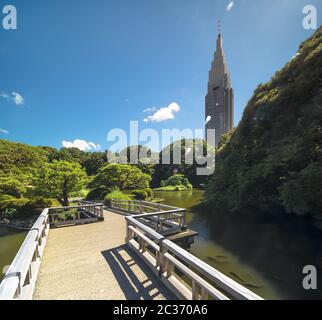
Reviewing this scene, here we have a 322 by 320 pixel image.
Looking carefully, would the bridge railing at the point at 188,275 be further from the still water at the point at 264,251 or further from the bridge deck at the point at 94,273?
the still water at the point at 264,251

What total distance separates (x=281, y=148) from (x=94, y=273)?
11750mm

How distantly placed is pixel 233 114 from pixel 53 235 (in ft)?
328

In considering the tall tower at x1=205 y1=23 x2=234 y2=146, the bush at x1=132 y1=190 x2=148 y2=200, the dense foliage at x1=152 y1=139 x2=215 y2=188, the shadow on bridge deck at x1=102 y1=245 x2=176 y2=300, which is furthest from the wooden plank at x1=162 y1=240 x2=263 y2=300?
the tall tower at x1=205 y1=23 x2=234 y2=146

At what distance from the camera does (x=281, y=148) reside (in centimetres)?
1141

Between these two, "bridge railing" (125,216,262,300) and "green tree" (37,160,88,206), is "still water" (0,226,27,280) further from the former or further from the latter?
"bridge railing" (125,216,262,300)

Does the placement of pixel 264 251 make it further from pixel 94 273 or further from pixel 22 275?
pixel 22 275

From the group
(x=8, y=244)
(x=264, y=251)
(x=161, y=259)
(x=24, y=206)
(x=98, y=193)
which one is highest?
(x=161, y=259)

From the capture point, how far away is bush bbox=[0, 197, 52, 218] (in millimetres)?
13083

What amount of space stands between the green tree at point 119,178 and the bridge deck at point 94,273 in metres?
13.4

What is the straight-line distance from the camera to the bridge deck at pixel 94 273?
10.5 ft

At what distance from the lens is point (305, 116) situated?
11.3 metres

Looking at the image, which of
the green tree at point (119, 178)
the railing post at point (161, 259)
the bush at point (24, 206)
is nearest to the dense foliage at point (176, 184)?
the green tree at point (119, 178)

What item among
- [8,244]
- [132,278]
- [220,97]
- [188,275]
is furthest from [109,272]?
[220,97]
